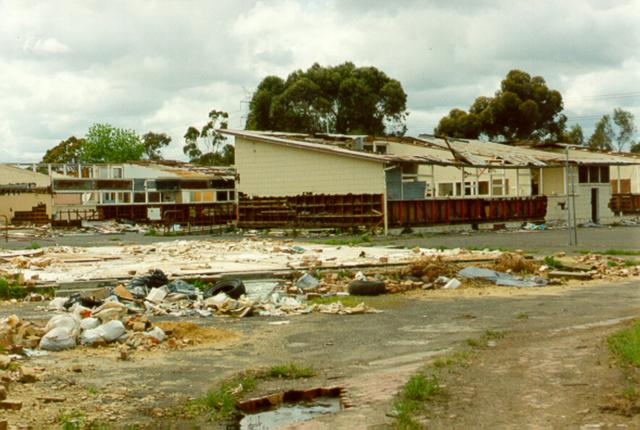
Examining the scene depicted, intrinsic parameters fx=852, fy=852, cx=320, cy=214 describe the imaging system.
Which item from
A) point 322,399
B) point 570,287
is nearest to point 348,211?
point 570,287

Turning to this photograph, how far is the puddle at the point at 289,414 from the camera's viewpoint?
7105 mm

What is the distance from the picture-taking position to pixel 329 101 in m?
81.2

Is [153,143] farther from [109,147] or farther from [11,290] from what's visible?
[11,290]

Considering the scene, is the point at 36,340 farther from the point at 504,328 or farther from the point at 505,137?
the point at 505,137

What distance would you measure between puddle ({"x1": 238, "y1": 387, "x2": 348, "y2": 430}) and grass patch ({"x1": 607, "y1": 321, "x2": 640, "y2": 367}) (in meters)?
2.94

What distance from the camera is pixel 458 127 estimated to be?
81.0 meters

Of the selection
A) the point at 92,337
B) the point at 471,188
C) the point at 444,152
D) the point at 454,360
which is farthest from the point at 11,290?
the point at 444,152

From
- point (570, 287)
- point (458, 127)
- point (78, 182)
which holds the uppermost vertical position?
point (458, 127)

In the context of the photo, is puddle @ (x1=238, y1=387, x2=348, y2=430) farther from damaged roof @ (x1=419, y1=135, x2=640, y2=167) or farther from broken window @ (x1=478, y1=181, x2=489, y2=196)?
broken window @ (x1=478, y1=181, x2=489, y2=196)

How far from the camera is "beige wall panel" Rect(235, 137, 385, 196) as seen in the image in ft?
143

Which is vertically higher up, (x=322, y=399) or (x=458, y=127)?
(x=458, y=127)

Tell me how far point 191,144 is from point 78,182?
149ft

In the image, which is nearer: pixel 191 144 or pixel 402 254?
pixel 402 254

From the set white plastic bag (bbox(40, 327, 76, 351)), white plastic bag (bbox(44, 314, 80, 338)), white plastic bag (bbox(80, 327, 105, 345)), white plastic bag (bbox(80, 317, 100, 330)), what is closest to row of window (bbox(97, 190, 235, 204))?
white plastic bag (bbox(80, 317, 100, 330))
